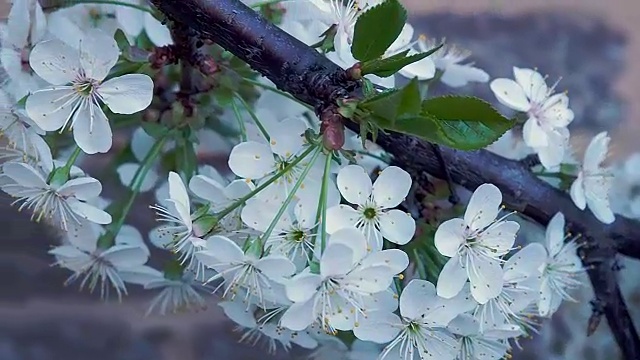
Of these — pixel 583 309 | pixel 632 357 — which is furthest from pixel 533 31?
pixel 632 357

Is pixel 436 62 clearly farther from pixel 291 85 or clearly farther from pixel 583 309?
pixel 583 309

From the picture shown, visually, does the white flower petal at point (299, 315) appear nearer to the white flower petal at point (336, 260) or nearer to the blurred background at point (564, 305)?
the white flower petal at point (336, 260)

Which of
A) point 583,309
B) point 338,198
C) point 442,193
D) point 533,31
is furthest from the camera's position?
point 533,31

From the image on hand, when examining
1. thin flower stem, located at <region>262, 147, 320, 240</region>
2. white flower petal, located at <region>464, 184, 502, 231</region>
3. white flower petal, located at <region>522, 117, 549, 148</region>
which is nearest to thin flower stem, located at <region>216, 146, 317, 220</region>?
thin flower stem, located at <region>262, 147, 320, 240</region>

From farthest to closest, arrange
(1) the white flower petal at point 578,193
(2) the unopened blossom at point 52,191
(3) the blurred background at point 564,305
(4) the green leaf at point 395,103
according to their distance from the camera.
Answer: (3) the blurred background at point 564,305
(1) the white flower petal at point 578,193
(2) the unopened blossom at point 52,191
(4) the green leaf at point 395,103

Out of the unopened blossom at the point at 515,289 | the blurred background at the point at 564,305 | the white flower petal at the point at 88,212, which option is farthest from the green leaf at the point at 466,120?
the blurred background at the point at 564,305
